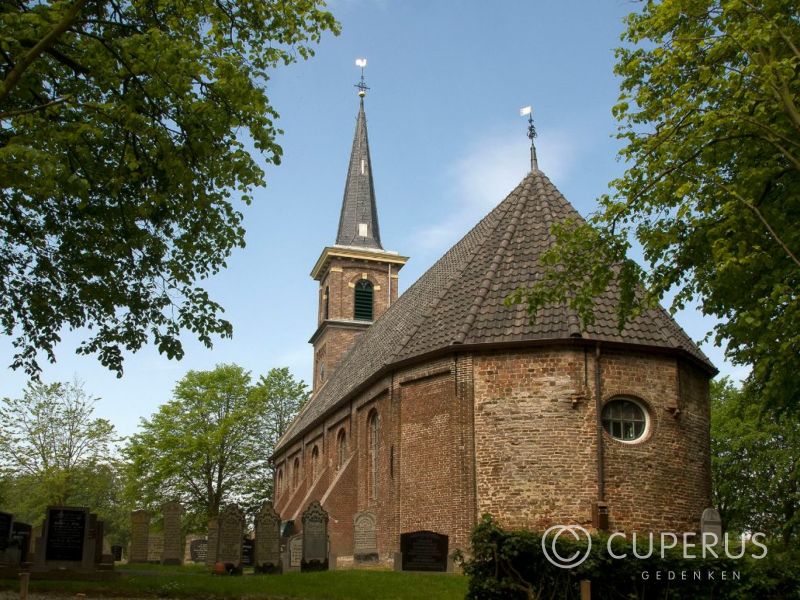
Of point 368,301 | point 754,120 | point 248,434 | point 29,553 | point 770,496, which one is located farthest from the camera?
point 248,434

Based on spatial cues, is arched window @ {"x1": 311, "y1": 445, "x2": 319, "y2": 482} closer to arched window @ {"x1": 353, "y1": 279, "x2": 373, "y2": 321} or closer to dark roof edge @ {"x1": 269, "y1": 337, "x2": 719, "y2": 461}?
arched window @ {"x1": 353, "y1": 279, "x2": 373, "y2": 321}

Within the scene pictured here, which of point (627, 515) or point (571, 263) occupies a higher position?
point (571, 263)

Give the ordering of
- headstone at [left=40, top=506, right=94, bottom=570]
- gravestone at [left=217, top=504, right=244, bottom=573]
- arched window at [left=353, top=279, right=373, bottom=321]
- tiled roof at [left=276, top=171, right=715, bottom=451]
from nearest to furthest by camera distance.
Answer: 1. headstone at [left=40, top=506, right=94, bottom=570]
2. tiled roof at [left=276, top=171, right=715, bottom=451]
3. gravestone at [left=217, top=504, right=244, bottom=573]
4. arched window at [left=353, top=279, right=373, bottom=321]

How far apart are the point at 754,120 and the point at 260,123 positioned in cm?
696

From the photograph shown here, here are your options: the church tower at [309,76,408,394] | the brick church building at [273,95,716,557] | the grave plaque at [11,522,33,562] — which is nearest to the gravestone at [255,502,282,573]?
the brick church building at [273,95,716,557]

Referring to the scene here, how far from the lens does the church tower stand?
41.5 m

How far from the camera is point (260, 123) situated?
11.9 metres

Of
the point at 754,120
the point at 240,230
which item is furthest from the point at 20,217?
the point at 754,120

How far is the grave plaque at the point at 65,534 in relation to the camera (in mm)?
14914

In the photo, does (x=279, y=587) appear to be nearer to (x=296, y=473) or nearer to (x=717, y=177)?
(x=717, y=177)

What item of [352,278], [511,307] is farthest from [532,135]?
[352,278]

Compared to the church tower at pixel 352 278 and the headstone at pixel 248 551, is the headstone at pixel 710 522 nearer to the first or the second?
the headstone at pixel 248 551

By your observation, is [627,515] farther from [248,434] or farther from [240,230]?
[248,434]

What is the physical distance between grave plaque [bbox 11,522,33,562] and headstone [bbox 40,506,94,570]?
6.77 feet
